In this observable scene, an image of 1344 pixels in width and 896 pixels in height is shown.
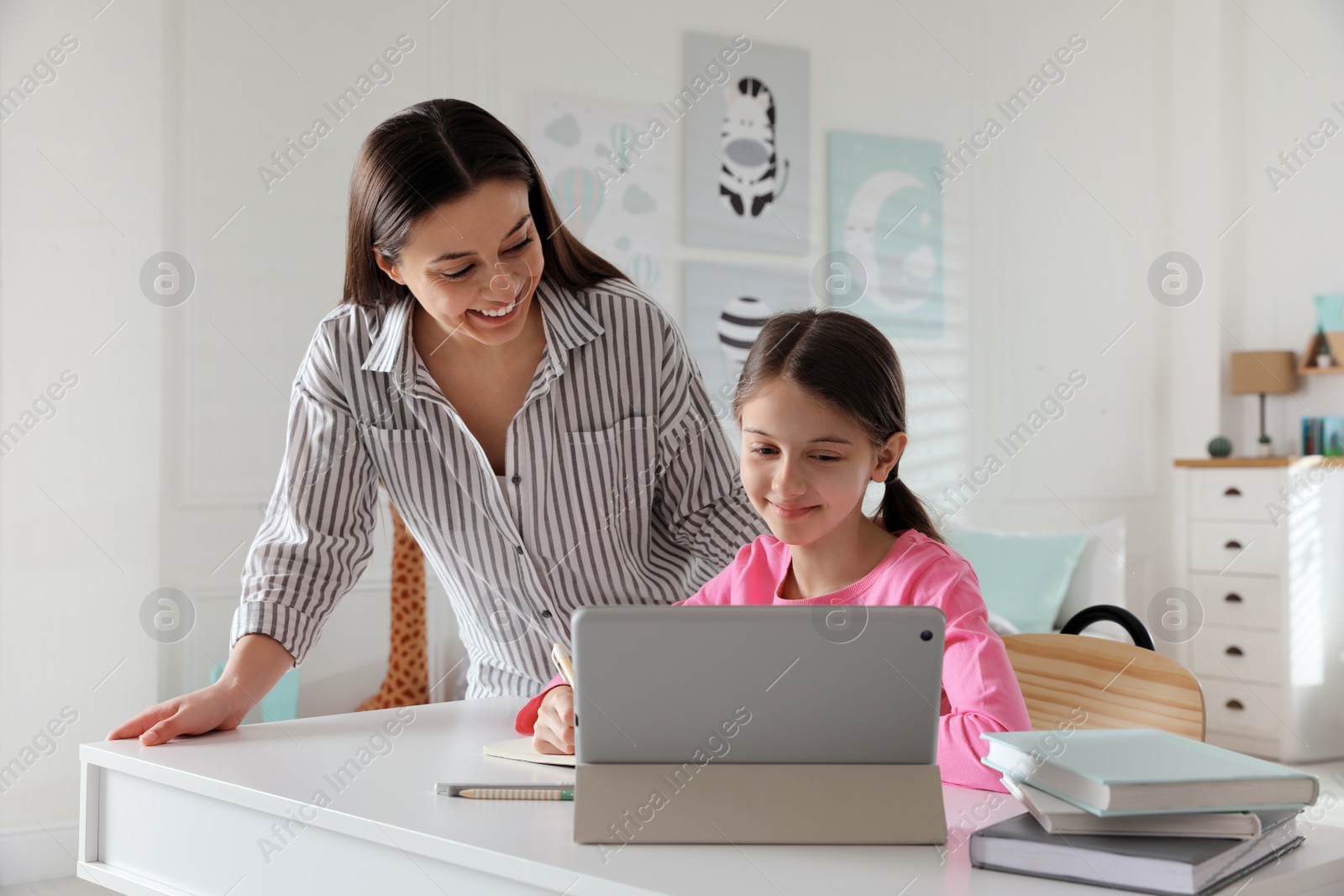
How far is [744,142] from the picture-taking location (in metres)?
4.09

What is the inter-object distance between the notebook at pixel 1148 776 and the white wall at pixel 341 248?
2.70 metres

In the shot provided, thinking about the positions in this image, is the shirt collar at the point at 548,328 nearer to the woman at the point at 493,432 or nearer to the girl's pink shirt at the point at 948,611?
the woman at the point at 493,432

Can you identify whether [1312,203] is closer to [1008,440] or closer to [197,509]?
[1008,440]

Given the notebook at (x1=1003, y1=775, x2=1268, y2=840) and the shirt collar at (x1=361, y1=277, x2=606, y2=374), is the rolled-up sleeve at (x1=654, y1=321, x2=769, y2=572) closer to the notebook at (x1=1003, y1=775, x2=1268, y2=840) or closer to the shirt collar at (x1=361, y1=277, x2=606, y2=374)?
the shirt collar at (x1=361, y1=277, x2=606, y2=374)

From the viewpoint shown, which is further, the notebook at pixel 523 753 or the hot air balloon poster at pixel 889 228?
the hot air balloon poster at pixel 889 228

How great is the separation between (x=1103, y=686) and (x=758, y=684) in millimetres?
715

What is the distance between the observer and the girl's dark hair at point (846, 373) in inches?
51.9

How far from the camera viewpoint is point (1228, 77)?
4.93 metres

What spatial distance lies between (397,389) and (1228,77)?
4566 millimetres

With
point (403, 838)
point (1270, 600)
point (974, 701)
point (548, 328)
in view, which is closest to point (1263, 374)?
point (1270, 600)

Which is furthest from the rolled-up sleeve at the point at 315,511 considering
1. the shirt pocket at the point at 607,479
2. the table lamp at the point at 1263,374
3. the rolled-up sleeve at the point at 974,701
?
Result: the table lamp at the point at 1263,374

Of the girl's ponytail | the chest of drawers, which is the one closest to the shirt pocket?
the girl's ponytail

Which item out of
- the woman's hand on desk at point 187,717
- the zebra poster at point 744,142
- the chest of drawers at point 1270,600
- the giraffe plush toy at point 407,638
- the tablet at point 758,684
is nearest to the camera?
the tablet at point 758,684

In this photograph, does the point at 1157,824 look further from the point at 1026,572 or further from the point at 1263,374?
the point at 1263,374
